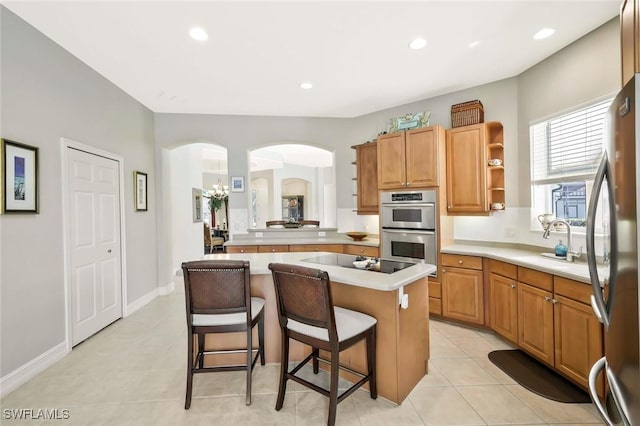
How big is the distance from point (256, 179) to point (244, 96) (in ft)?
20.6

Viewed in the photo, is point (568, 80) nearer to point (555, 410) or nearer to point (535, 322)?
point (535, 322)

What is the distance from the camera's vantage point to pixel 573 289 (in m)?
2.12

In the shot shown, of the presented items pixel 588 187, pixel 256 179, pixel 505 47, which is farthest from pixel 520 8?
pixel 256 179

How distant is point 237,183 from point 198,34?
250cm

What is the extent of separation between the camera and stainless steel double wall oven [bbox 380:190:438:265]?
11.7 feet

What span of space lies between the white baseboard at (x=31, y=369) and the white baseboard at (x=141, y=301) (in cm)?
112

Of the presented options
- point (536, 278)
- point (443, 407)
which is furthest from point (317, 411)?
point (536, 278)

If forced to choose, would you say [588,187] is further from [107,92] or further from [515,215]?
[107,92]

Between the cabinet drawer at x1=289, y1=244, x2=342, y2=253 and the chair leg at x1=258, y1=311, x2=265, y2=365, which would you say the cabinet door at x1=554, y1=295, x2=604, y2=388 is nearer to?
the chair leg at x1=258, y1=311, x2=265, y2=365

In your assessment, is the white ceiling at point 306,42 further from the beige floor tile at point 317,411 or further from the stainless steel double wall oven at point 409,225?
the beige floor tile at point 317,411

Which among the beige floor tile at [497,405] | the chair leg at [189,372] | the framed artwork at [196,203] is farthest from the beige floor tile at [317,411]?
the framed artwork at [196,203]

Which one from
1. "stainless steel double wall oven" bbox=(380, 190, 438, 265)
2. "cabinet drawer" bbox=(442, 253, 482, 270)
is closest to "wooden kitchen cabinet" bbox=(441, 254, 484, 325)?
"cabinet drawer" bbox=(442, 253, 482, 270)

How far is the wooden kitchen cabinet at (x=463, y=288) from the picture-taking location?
3223mm

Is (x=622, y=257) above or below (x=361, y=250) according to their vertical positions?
above
